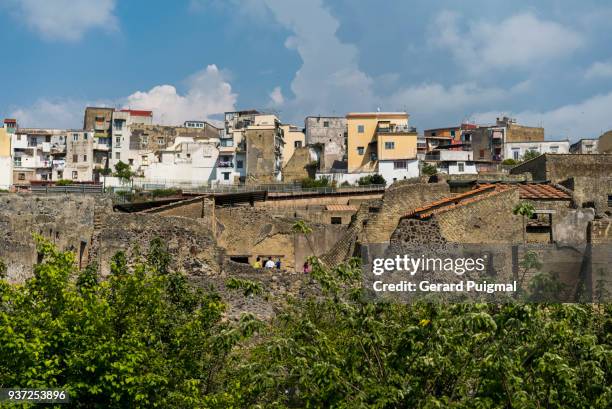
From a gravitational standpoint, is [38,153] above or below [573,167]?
above

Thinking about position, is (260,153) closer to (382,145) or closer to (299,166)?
(299,166)

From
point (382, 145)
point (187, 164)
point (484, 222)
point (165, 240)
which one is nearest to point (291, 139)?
point (187, 164)

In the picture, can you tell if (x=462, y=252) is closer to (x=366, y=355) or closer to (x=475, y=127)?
(x=366, y=355)

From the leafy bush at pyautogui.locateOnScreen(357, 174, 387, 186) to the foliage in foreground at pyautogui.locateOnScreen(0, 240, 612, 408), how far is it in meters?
54.0

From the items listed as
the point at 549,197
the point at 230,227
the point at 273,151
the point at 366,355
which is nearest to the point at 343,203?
the point at 230,227

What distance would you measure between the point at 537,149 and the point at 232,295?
2688 inches

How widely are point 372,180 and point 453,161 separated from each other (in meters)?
10.9

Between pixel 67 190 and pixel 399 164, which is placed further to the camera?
pixel 399 164

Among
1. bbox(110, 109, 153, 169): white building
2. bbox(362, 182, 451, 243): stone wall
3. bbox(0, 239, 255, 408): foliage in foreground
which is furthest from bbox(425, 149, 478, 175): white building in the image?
bbox(0, 239, 255, 408): foliage in foreground

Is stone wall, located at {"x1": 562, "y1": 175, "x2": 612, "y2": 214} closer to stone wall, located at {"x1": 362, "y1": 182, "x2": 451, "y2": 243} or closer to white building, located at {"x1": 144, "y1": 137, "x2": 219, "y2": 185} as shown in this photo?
stone wall, located at {"x1": 362, "y1": 182, "x2": 451, "y2": 243}

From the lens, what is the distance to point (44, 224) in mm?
36500

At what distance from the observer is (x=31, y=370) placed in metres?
21.0

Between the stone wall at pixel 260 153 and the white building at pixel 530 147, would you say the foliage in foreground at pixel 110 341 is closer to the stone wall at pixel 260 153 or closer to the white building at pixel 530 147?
the stone wall at pixel 260 153

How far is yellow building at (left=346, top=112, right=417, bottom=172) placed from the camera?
283 feet
